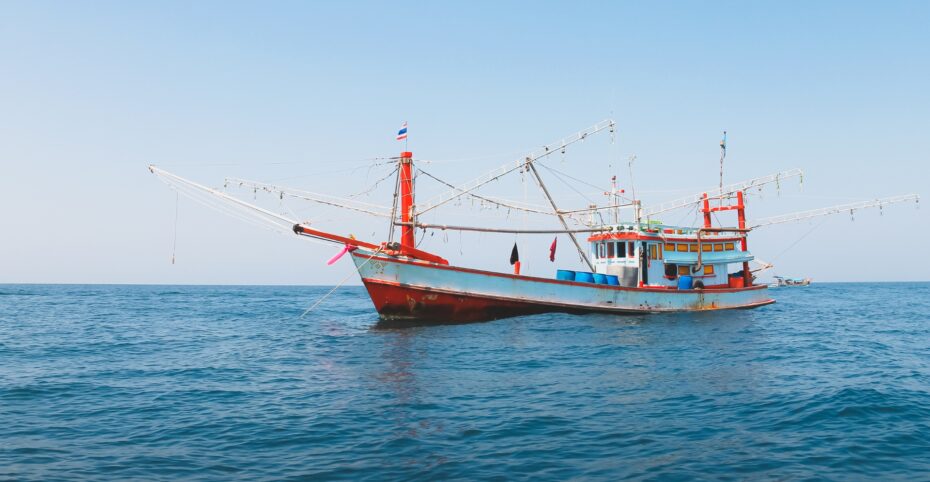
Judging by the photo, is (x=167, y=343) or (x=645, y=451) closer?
(x=645, y=451)

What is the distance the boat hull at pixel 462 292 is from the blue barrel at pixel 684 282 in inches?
195

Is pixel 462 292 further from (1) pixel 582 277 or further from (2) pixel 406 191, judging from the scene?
(1) pixel 582 277

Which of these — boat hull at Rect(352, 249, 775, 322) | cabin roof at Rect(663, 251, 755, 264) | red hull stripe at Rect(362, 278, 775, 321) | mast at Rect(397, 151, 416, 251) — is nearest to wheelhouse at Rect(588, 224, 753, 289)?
cabin roof at Rect(663, 251, 755, 264)

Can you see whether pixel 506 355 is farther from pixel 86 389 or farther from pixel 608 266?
pixel 608 266

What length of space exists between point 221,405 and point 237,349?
33.2ft

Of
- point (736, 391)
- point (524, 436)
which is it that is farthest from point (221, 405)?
point (736, 391)

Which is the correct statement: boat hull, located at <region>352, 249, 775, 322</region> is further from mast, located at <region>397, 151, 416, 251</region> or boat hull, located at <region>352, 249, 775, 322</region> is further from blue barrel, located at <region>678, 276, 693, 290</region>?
blue barrel, located at <region>678, 276, 693, 290</region>

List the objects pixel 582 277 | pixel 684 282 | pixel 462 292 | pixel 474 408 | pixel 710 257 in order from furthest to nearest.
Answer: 1. pixel 710 257
2. pixel 684 282
3. pixel 582 277
4. pixel 462 292
5. pixel 474 408

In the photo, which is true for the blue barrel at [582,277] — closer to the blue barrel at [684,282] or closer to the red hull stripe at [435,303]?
the red hull stripe at [435,303]

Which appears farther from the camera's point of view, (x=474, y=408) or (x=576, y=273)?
(x=576, y=273)

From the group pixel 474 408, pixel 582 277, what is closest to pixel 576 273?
pixel 582 277

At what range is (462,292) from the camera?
2884cm

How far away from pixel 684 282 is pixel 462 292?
1404 cm

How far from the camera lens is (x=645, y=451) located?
31.4 feet
